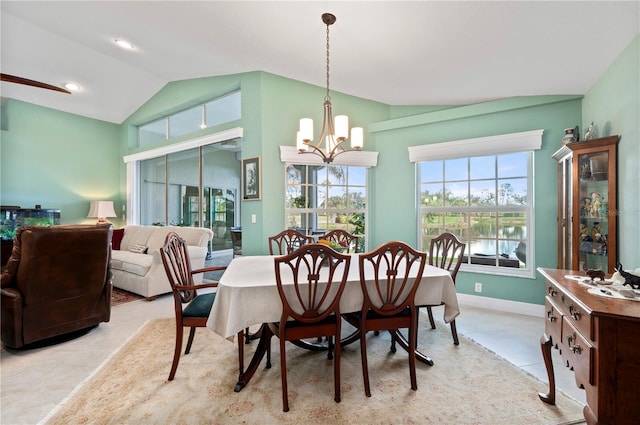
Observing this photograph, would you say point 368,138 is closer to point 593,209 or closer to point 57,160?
point 593,209

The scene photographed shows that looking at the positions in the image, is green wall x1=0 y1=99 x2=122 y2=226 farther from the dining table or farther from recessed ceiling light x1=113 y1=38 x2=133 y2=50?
the dining table

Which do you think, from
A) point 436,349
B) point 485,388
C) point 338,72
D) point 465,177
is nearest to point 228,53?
point 338,72

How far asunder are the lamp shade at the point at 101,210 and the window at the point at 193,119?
143cm

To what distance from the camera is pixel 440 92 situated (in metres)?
3.38

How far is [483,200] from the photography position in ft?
11.6

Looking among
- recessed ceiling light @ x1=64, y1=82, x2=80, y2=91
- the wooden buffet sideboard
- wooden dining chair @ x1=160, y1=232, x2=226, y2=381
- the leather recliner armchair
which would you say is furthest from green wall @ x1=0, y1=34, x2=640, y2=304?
the leather recliner armchair

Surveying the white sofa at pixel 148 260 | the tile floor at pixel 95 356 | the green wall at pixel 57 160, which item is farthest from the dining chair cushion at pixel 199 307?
the green wall at pixel 57 160

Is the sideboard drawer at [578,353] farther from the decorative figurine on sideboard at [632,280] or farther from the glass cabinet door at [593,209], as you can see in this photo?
the glass cabinet door at [593,209]

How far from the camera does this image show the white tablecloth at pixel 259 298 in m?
1.67

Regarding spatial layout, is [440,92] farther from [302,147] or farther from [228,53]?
[228,53]

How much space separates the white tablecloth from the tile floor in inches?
34.8

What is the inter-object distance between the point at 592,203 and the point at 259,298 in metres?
2.84

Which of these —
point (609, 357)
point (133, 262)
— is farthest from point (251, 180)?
point (609, 357)

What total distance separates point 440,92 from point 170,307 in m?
4.20
